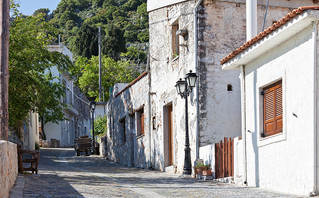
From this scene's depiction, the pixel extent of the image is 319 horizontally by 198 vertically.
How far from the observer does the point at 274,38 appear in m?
10.4

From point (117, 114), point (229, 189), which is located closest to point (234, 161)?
point (229, 189)

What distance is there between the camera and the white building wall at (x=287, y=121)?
949cm

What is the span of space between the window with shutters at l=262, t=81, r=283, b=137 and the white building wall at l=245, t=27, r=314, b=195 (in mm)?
136

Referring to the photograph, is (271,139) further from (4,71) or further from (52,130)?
(52,130)

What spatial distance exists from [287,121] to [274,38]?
1576 millimetres

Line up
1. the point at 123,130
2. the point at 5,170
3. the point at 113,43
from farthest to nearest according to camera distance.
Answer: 1. the point at 113,43
2. the point at 123,130
3. the point at 5,170

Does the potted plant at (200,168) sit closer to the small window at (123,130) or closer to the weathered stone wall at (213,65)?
the weathered stone wall at (213,65)

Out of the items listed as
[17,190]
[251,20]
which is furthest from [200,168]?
[17,190]

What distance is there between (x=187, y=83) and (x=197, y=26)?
1921 mm

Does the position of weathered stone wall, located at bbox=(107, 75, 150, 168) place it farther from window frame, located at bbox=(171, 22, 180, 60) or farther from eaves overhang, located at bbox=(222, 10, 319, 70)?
eaves overhang, located at bbox=(222, 10, 319, 70)

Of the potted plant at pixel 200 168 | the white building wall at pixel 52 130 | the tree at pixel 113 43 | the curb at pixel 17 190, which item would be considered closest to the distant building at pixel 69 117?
the white building wall at pixel 52 130

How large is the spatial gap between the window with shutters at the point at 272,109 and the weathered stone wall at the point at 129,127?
9.46m

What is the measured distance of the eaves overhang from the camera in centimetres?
916

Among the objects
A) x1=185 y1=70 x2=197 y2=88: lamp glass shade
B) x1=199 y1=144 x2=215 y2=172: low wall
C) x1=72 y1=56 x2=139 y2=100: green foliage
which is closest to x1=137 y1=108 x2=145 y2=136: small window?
x1=199 y1=144 x2=215 y2=172: low wall
